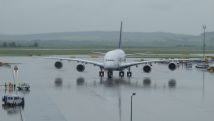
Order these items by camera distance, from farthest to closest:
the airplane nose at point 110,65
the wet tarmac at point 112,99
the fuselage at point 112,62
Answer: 1. the fuselage at point 112,62
2. the airplane nose at point 110,65
3. the wet tarmac at point 112,99

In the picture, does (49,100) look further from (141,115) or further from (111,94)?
(141,115)

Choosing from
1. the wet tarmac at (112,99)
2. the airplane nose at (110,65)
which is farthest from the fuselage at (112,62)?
the wet tarmac at (112,99)

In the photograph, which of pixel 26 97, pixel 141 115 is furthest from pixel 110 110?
pixel 26 97

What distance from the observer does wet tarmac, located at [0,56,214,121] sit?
1179 inches

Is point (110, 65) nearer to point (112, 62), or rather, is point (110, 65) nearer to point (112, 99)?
point (112, 62)

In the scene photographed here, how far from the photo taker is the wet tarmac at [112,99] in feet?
98.3

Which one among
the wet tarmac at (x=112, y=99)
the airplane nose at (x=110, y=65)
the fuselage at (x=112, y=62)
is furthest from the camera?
the fuselage at (x=112, y=62)

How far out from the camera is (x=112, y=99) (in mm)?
37062

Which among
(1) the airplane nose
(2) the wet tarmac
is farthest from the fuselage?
(2) the wet tarmac

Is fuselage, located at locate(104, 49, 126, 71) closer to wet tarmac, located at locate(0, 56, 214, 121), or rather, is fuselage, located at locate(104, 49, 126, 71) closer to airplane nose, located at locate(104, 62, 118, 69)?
airplane nose, located at locate(104, 62, 118, 69)

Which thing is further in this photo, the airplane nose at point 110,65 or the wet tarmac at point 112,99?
the airplane nose at point 110,65

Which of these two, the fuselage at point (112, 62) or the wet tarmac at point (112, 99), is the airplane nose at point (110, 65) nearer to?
the fuselage at point (112, 62)

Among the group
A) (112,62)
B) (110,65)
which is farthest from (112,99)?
(112,62)

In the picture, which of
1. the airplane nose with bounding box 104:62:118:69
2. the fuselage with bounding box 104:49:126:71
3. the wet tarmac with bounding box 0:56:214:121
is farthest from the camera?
the fuselage with bounding box 104:49:126:71
